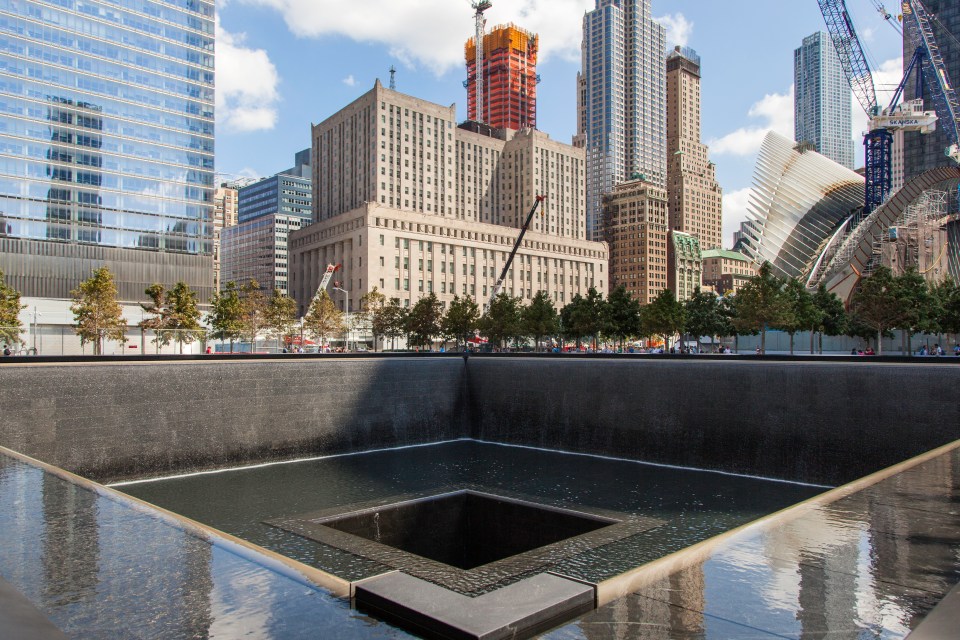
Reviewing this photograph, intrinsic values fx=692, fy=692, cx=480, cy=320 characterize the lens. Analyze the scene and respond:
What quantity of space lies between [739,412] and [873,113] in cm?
9857

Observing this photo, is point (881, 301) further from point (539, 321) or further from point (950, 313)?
point (539, 321)

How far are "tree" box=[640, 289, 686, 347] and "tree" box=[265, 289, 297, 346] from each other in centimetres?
3125

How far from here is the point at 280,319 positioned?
183 feet

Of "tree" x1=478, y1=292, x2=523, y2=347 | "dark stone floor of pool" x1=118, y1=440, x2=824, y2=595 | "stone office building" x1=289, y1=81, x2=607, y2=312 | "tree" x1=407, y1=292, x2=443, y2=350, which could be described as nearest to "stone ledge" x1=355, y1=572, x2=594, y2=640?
"dark stone floor of pool" x1=118, y1=440, x2=824, y2=595

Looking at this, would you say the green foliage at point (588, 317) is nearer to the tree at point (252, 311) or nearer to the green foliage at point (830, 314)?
the green foliage at point (830, 314)

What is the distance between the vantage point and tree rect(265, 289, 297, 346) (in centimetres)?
5394

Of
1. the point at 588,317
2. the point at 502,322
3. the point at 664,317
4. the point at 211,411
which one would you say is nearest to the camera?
the point at 211,411

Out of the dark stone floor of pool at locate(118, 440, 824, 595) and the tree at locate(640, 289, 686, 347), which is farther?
the tree at locate(640, 289, 686, 347)

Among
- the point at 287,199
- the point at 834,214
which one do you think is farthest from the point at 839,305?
the point at 287,199

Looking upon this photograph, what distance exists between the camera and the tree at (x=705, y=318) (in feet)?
243

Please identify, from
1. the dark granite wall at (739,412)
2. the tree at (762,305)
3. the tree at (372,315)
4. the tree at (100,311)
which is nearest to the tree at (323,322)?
the tree at (372,315)

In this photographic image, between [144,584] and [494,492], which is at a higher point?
[144,584]

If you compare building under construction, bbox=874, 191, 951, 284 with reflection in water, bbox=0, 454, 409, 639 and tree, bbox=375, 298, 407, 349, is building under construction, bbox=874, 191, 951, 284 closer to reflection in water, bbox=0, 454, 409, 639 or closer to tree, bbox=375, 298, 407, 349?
tree, bbox=375, 298, 407, 349

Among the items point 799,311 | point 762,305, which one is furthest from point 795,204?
point 762,305
